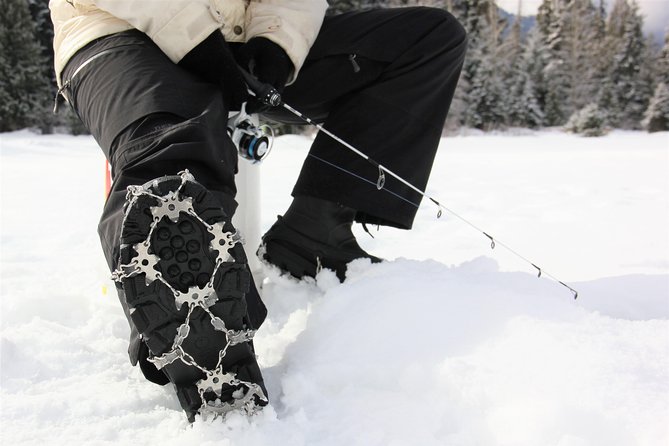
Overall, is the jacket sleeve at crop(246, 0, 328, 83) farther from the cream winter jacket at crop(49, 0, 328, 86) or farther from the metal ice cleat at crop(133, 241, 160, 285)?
the metal ice cleat at crop(133, 241, 160, 285)

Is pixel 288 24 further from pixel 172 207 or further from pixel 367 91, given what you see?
pixel 172 207

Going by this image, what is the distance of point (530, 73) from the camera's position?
1728cm

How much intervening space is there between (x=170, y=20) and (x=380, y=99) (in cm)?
54

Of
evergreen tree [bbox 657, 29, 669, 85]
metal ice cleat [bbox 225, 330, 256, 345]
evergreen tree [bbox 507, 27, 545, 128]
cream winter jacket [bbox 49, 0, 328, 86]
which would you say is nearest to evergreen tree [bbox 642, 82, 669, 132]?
evergreen tree [bbox 657, 29, 669, 85]

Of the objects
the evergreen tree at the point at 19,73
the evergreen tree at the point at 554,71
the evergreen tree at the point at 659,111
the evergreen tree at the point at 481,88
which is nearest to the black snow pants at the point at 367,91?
the evergreen tree at the point at 19,73

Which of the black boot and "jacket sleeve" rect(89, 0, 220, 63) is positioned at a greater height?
"jacket sleeve" rect(89, 0, 220, 63)

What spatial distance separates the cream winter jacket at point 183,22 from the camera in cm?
107

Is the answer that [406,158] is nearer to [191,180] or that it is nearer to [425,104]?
[425,104]

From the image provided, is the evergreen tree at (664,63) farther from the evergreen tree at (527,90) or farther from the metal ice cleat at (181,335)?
the metal ice cleat at (181,335)

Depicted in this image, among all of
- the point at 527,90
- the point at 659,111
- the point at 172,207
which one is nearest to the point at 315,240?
the point at 172,207

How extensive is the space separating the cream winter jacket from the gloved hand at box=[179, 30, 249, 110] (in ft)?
0.05

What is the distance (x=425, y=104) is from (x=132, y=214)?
881 mm

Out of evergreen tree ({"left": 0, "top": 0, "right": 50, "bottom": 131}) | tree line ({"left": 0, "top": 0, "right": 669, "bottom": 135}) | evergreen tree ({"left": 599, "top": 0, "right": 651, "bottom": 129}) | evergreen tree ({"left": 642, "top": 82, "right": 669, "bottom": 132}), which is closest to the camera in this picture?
evergreen tree ({"left": 0, "top": 0, "right": 50, "bottom": 131})

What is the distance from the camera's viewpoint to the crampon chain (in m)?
0.73
